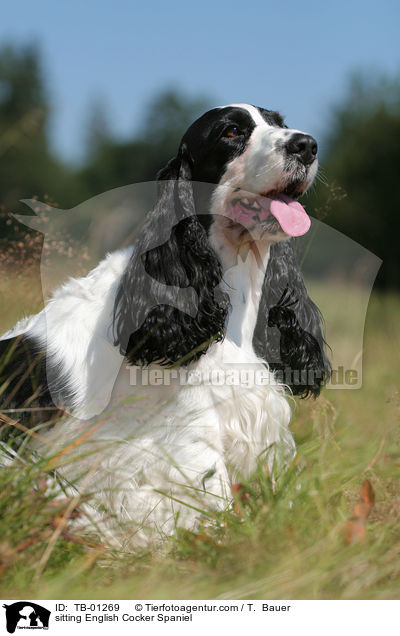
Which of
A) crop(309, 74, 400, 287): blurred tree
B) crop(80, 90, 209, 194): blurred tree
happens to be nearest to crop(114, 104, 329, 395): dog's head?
crop(309, 74, 400, 287): blurred tree

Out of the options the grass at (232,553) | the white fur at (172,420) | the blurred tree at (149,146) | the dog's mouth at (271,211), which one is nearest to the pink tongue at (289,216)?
the dog's mouth at (271,211)

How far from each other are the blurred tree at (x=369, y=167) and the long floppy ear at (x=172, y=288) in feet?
34.6

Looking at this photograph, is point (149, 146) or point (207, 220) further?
point (149, 146)

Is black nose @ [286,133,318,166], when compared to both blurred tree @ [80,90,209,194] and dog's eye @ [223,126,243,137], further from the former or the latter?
blurred tree @ [80,90,209,194]

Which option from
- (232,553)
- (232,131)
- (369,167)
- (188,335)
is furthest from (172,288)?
(369,167)

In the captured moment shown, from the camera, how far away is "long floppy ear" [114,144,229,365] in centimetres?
287

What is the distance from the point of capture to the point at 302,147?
275 centimetres

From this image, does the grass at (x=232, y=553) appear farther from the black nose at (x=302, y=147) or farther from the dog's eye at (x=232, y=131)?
the dog's eye at (x=232, y=131)

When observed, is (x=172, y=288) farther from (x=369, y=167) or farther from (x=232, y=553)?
(x=369, y=167)

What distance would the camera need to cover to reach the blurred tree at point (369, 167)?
15.0 meters
